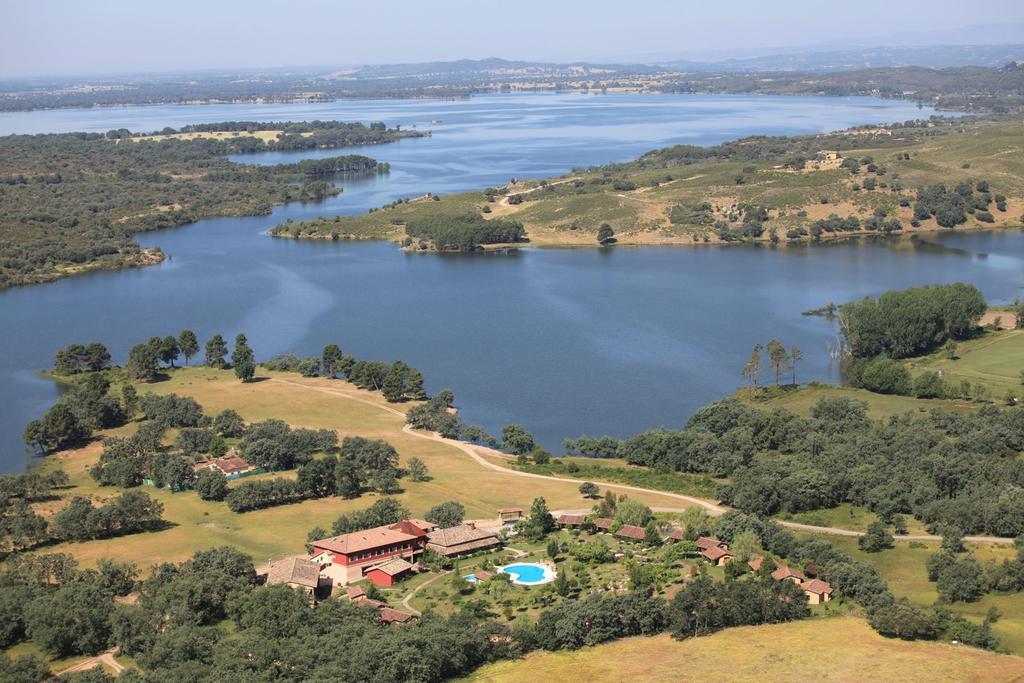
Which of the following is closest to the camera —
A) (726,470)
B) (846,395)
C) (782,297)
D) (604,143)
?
(726,470)

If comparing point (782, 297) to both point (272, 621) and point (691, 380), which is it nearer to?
point (691, 380)

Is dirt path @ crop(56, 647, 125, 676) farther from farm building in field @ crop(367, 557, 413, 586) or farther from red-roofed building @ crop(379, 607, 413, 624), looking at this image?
farm building in field @ crop(367, 557, 413, 586)

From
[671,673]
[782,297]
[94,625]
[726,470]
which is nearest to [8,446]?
[94,625]

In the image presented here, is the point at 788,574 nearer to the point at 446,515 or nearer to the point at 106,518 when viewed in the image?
the point at 446,515

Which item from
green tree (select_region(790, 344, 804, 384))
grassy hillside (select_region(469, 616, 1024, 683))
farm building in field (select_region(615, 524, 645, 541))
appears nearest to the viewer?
grassy hillside (select_region(469, 616, 1024, 683))

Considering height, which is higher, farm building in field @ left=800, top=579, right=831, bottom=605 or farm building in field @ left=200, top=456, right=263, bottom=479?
farm building in field @ left=800, top=579, right=831, bottom=605

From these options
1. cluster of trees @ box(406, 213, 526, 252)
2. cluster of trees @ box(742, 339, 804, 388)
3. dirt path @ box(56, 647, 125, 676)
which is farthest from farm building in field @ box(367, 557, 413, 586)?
cluster of trees @ box(406, 213, 526, 252)
